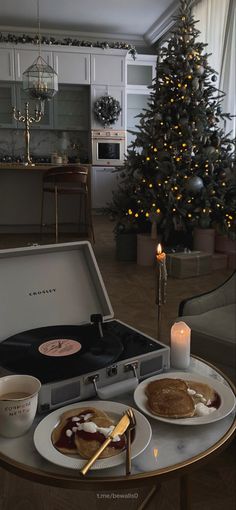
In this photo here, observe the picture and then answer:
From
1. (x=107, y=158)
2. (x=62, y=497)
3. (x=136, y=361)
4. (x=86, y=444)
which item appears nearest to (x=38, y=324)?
(x=136, y=361)

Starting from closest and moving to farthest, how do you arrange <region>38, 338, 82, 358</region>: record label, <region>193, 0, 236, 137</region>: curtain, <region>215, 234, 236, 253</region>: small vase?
<region>38, 338, 82, 358</region>: record label, <region>215, 234, 236, 253</region>: small vase, <region>193, 0, 236, 137</region>: curtain

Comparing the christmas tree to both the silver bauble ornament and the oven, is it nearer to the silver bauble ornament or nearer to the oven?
the silver bauble ornament

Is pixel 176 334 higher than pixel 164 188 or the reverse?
the reverse

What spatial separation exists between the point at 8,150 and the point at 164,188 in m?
4.13

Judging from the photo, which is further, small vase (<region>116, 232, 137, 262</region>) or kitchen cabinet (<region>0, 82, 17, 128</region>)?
kitchen cabinet (<region>0, 82, 17, 128</region>)

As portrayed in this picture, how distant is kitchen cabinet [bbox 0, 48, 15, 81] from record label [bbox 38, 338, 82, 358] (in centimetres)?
646

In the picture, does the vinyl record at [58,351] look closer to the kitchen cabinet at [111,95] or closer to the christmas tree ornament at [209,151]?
the christmas tree ornament at [209,151]

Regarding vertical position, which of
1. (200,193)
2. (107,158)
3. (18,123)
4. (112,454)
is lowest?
(112,454)

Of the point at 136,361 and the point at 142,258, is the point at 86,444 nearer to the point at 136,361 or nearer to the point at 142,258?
the point at 136,361

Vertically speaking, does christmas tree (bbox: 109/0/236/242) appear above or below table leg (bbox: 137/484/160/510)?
above

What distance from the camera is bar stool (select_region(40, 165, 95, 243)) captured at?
4609 mm

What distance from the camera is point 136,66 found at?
733 cm

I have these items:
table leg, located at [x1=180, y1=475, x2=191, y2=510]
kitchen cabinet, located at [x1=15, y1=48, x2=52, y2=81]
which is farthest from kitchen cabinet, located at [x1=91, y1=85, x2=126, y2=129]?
table leg, located at [x1=180, y1=475, x2=191, y2=510]

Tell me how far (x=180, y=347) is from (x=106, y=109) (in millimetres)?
6338
